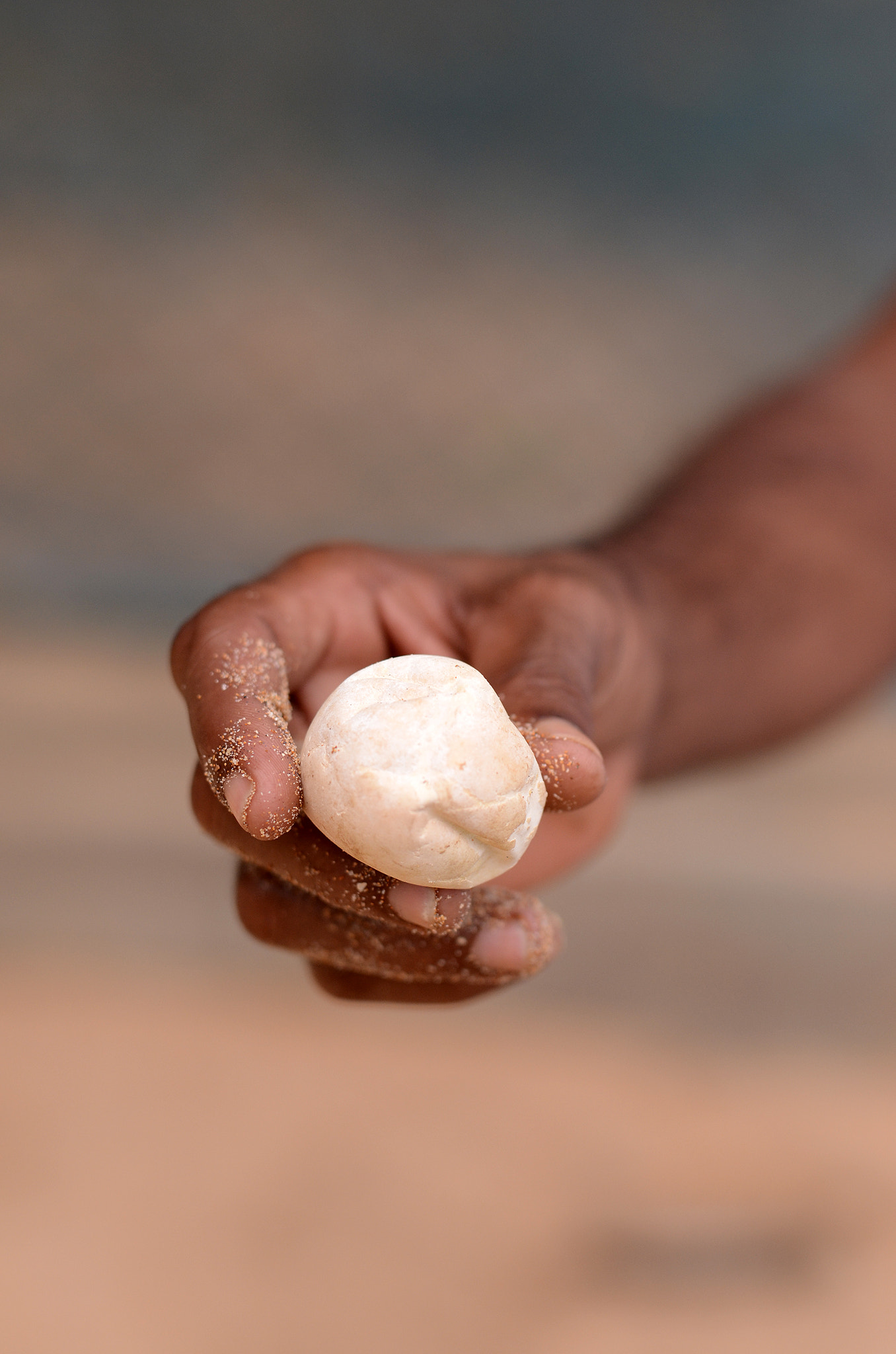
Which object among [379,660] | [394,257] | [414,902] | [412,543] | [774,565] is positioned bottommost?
[414,902]

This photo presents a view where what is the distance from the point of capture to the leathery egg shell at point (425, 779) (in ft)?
1.69

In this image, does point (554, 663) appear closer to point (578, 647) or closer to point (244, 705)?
point (578, 647)

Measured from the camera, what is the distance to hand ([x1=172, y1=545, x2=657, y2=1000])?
0.54 metres

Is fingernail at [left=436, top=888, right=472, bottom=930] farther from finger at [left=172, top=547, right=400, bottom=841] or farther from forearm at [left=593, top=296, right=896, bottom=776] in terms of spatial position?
forearm at [left=593, top=296, right=896, bottom=776]

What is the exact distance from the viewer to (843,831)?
2.31 meters

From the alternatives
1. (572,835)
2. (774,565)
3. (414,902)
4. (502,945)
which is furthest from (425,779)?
(774,565)

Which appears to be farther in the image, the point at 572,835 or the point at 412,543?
the point at 412,543

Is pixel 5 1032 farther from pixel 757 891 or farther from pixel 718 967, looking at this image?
pixel 757 891

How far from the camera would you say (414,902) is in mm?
542

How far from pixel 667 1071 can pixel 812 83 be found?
181 cm

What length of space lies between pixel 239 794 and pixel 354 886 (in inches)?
3.7

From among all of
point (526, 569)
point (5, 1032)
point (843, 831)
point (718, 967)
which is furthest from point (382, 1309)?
point (843, 831)

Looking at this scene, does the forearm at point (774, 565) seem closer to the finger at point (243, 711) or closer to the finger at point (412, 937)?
the finger at point (412, 937)

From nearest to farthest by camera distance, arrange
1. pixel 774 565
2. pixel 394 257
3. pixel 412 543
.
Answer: pixel 774 565 < pixel 394 257 < pixel 412 543
